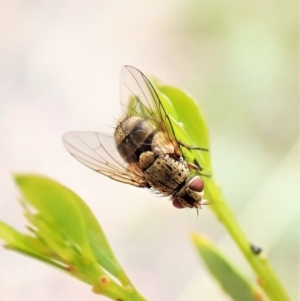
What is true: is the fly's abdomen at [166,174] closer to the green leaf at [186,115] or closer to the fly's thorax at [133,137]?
the fly's thorax at [133,137]

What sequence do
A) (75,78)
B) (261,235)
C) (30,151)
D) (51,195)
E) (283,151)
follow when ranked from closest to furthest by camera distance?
(51,195) → (261,235) → (283,151) → (30,151) → (75,78)

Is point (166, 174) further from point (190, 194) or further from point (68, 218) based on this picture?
point (68, 218)

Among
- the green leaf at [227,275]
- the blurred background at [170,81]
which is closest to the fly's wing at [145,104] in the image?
the green leaf at [227,275]

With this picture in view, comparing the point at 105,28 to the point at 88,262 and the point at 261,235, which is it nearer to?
the point at 261,235

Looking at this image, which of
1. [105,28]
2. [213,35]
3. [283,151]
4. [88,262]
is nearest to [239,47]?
[213,35]

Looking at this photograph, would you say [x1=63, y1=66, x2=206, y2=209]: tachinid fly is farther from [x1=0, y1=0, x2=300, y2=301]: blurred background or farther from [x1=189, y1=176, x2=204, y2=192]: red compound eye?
[x1=0, y1=0, x2=300, y2=301]: blurred background

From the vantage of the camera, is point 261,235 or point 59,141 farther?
point 59,141

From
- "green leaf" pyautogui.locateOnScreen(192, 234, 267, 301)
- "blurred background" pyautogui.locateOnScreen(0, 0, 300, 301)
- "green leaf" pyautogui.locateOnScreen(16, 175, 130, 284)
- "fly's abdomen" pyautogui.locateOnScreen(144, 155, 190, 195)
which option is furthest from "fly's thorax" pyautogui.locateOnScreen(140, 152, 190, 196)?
"blurred background" pyautogui.locateOnScreen(0, 0, 300, 301)

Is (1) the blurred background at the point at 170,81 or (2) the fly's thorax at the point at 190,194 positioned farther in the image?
(1) the blurred background at the point at 170,81
